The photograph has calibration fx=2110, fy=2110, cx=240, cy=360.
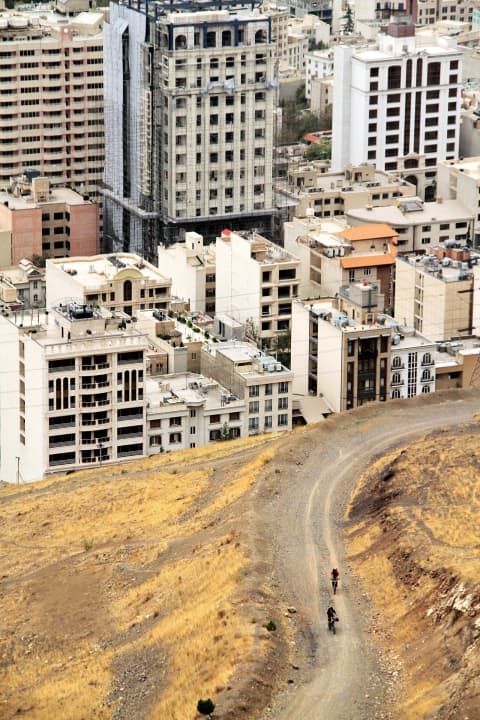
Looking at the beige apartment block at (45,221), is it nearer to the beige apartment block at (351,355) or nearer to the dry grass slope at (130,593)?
the beige apartment block at (351,355)

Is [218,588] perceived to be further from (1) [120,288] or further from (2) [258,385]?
(1) [120,288]

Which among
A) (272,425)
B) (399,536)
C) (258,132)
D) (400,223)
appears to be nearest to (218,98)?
(258,132)

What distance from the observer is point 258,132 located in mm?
120938

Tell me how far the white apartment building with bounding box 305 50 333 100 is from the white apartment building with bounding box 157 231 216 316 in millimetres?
59538

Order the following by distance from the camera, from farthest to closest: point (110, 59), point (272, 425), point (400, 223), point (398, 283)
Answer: point (110, 59), point (400, 223), point (398, 283), point (272, 425)

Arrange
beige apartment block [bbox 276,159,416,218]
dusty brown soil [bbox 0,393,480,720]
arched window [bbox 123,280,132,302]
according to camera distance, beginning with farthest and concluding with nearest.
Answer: beige apartment block [bbox 276,159,416,218]
arched window [bbox 123,280,132,302]
dusty brown soil [bbox 0,393,480,720]

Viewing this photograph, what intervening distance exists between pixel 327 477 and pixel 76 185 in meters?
69.8

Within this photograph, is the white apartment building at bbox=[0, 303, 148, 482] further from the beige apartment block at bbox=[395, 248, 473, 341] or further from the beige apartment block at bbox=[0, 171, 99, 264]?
the beige apartment block at bbox=[0, 171, 99, 264]

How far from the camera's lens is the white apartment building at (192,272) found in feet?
359

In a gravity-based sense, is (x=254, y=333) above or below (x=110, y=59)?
below

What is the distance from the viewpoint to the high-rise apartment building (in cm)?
11856

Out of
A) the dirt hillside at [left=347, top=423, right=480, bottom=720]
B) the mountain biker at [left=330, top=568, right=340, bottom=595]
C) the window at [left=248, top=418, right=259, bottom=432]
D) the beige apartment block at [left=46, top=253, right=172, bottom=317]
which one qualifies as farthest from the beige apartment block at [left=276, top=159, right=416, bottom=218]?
the mountain biker at [left=330, top=568, right=340, bottom=595]

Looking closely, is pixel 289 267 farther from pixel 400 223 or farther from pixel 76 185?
pixel 76 185

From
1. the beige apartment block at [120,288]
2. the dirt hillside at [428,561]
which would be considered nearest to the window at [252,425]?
the beige apartment block at [120,288]
